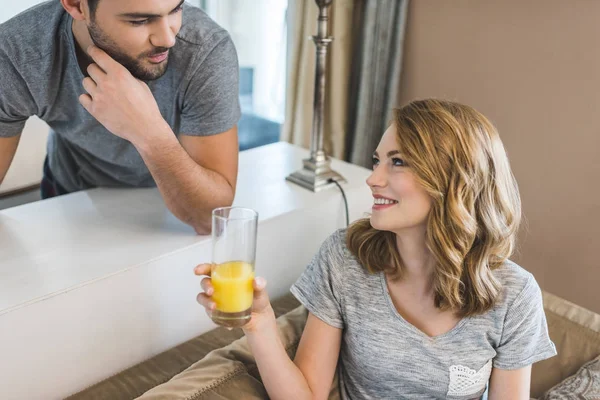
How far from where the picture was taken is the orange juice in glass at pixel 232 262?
3.57ft

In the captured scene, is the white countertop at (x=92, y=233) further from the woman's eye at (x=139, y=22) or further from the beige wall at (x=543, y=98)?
the beige wall at (x=543, y=98)

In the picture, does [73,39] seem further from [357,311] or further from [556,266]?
[556,266]

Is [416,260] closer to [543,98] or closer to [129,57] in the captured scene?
[129,57]

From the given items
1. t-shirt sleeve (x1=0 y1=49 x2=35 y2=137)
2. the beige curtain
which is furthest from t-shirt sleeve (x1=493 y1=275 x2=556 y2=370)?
the beige curtain

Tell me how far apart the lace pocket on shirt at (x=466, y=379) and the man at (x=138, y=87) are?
674 mm

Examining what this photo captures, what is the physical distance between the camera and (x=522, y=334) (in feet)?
4.19

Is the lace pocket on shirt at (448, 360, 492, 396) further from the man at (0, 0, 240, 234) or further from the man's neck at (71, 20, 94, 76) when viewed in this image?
the man's neck at (71, 20, 94, 76)

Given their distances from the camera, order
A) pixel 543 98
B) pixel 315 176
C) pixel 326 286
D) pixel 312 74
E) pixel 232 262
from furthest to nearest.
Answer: pixel 312 74, pixel 543 98, pixel 315 176, pixel 326 286, pixel 232 262

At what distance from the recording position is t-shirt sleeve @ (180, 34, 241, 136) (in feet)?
5.10

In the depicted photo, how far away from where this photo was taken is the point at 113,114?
1446 mm

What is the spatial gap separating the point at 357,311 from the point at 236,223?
38 centimetres

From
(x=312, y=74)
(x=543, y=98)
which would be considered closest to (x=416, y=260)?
(x=543, y=98)

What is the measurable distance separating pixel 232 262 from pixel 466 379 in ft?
1.79

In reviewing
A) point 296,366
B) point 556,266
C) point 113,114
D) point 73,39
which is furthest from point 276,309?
point 556,266
